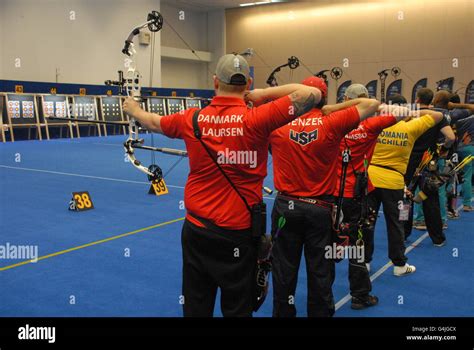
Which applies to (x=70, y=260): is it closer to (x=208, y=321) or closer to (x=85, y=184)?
(x=208, y=321)

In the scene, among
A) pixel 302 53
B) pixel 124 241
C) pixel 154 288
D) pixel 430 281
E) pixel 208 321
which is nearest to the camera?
pixel 208 321

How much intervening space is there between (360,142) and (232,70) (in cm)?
176

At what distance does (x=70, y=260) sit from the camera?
4.96 meters

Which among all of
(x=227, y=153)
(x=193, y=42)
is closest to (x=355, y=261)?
(x=227, y=153)

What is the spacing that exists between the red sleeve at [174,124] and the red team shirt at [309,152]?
92 centimetres

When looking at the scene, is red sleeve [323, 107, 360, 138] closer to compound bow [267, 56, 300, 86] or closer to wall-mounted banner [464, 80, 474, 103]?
compound bow [267, 56, 300, 86]

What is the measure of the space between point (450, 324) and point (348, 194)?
47.3 inches

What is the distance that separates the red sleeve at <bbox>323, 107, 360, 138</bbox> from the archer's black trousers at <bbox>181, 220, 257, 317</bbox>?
95cm

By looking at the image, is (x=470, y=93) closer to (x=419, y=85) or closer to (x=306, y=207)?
(x=419, y=85)

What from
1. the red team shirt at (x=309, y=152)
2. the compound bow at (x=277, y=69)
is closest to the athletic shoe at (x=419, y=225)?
the compound bow at (x=277, y=69)

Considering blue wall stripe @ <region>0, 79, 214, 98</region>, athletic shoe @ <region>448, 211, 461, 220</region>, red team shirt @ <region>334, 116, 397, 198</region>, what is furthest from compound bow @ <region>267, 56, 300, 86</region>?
blue wall stripe @ <region>0, 79, 214, 98</region>

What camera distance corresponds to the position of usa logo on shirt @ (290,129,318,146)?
3084mm

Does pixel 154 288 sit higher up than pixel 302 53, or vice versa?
pixel 302 53

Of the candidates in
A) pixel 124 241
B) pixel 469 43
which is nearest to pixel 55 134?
pixel 124 241
